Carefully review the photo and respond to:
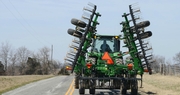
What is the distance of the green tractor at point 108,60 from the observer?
1614cm

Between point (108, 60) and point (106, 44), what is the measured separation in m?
2.23

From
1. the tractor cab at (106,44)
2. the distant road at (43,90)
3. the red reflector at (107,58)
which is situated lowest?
the distant road at (43,90)

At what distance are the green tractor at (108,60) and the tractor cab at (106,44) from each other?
35.9 inches

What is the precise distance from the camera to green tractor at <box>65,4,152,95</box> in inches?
636

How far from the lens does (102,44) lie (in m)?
18.6

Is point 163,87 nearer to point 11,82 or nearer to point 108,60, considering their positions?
point 108,60

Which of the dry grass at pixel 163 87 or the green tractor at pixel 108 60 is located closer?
the green tractor at pixel 108 60

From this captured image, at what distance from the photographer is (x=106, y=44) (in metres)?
18.6

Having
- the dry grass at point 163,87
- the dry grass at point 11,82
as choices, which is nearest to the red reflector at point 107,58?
the dry grass at point 163,87

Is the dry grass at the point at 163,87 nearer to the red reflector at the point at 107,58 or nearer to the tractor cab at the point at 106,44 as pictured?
the tractor cab at the point at 106,44

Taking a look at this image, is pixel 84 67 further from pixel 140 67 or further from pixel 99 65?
pixel 140 67

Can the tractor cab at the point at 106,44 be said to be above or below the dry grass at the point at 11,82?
above

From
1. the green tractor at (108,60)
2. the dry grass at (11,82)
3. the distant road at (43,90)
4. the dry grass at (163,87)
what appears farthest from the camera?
the dry grass at (11,82)

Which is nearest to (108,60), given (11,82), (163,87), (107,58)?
(107,58)
